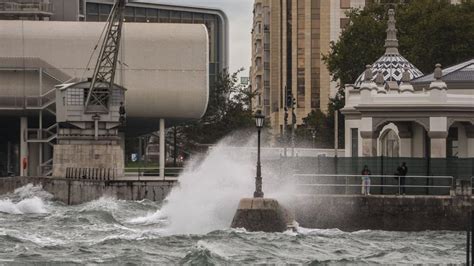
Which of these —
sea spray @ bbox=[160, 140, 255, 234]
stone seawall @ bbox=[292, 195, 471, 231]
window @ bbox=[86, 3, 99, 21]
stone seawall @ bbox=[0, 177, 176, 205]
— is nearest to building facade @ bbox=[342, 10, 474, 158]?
sea spray @ bbox=[160, 140, 255, 234]

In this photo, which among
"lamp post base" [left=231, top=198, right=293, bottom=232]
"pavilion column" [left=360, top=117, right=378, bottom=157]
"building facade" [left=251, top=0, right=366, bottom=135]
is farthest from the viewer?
"building facade" [left=251, top=0, right=366, bottom=135]

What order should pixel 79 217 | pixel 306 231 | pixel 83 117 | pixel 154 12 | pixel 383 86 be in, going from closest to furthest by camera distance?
pixel 306 231 → pixel 79 217 → pixel 383 86 → pixel 83 117 → pixel 154 12

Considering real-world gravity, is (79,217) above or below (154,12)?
below

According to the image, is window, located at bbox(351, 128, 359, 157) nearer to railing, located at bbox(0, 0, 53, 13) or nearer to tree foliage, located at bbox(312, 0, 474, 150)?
tree foliage, located at bbox(312, 0, 474, 150)

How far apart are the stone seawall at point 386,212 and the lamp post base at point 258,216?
3372 mm

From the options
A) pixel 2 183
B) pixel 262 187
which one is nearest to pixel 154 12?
pixel 2 183

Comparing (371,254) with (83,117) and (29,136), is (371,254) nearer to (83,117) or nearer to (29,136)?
(83,117)

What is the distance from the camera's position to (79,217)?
73.9m

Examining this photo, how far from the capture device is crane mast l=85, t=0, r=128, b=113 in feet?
352

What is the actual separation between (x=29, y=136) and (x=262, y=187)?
48999 millimetres

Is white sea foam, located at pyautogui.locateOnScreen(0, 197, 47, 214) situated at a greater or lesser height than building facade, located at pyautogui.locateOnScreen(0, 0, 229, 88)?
lesser

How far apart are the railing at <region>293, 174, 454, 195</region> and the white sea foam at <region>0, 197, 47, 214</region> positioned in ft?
63.8

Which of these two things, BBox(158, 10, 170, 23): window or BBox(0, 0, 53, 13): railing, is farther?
BBox(158, 10, 170, 23): window

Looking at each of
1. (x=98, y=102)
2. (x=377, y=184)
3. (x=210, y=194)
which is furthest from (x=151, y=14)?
(x=210, y=194)
